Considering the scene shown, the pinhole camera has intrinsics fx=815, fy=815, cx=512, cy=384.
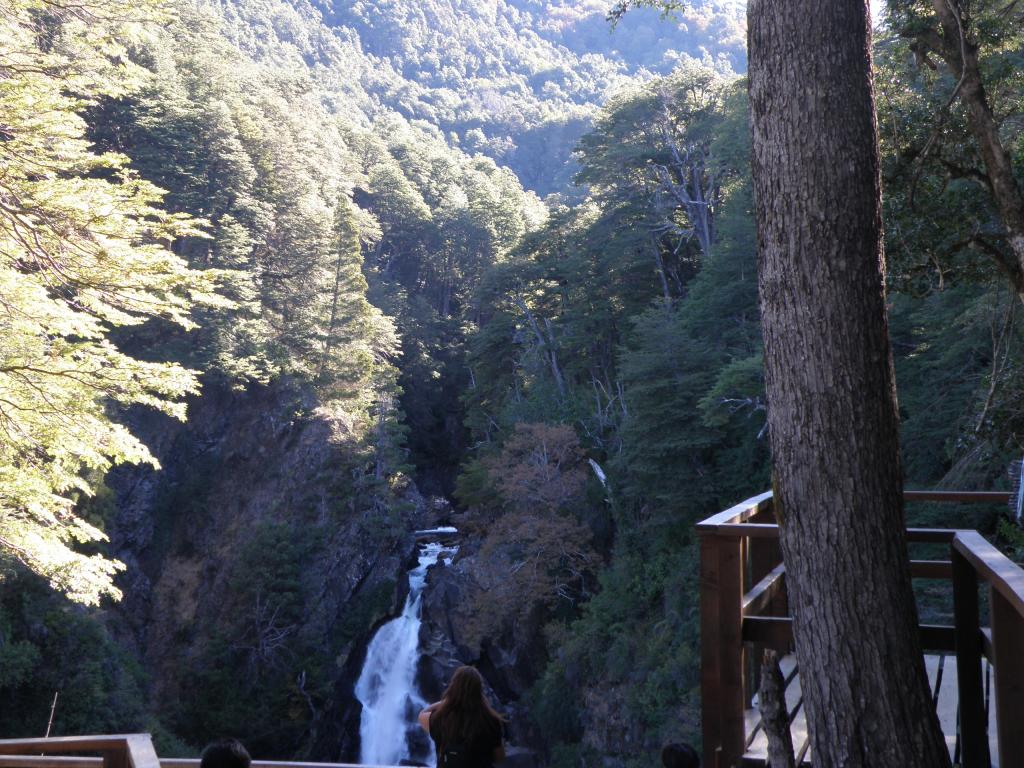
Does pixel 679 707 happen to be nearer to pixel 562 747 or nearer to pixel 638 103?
Result: pixel 562 747

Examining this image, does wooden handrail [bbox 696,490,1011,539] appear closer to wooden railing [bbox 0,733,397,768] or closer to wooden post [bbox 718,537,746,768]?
wooden post [bbox 718,537,746,768]

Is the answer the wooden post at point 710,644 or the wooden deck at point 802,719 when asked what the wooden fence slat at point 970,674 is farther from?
the wooden post at point 710,644

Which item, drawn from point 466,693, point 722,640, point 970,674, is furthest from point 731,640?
point 466,693

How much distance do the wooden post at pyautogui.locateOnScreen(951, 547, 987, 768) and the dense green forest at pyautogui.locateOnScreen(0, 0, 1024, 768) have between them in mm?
3893

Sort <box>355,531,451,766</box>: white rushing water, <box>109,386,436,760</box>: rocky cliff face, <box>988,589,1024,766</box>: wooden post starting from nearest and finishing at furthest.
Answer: <box>988,589,1024,766</box>: wooden post
<box>355,531,451,766</box>: white rushing water
<box>109,386,436,760</box>: rocky cliff face

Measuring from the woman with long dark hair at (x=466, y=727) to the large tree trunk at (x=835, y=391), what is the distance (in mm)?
1356

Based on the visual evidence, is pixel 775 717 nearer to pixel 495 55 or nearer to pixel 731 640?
pixel 731 640

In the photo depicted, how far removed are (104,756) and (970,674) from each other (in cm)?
261

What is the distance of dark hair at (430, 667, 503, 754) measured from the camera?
10.4 ft

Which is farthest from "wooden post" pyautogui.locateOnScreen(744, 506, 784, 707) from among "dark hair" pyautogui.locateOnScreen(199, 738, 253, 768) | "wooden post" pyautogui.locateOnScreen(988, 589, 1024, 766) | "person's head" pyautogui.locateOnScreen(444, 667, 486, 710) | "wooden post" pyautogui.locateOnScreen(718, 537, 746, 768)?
"dark hair" pyautogui.locateOnScreen(199, 738, 253, 768)

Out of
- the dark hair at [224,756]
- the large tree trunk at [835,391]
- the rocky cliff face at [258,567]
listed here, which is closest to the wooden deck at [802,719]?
the large tree trunk at [835,391]

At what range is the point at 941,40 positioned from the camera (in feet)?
19.4

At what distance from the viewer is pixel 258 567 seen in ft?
65.0

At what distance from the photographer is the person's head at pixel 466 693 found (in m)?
3.21
